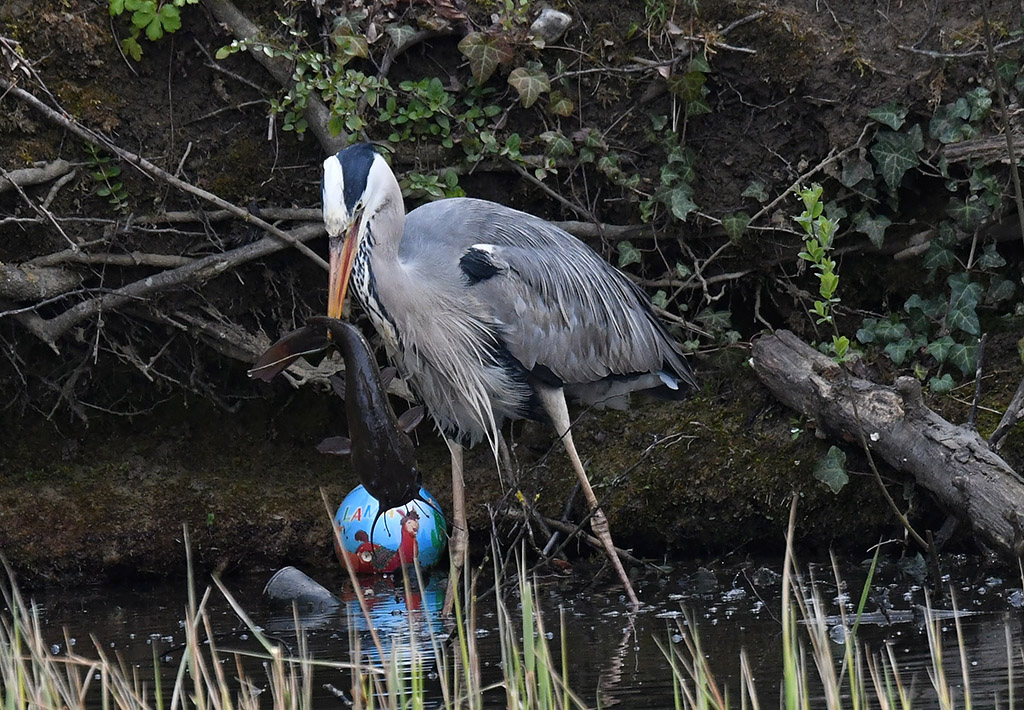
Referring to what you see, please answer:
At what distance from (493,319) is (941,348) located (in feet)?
6.58

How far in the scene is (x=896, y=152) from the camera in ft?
18.1

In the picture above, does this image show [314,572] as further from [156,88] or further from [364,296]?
[156,88]

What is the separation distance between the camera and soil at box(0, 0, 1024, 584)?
5.38m

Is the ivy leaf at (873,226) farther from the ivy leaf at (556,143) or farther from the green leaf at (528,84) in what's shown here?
the green leaf at (528,84)

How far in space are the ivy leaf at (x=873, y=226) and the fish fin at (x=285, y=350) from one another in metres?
3.00

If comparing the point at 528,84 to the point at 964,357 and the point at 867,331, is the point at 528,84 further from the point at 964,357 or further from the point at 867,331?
the point at 964,357

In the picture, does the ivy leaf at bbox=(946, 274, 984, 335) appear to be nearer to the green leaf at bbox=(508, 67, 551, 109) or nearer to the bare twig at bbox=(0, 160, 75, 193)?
the green leaf at bbox=(508, 67, 551, 109)

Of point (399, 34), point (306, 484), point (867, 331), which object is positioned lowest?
point (306, 484)

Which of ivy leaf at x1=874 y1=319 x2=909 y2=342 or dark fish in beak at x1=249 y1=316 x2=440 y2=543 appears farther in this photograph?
ivy leaf at x1=874 y1=319 x2=909 y2=342

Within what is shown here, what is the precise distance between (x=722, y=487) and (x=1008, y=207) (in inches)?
67.8

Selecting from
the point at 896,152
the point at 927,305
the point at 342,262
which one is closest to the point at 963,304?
the point at 927,305

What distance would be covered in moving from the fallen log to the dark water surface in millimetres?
282

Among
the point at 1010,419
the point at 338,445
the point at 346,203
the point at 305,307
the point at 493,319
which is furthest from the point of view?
the point at 305,307

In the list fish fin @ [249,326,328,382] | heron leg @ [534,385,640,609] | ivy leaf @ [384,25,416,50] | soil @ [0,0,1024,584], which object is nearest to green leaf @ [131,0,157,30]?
soil @ [0,0,1024,584]
